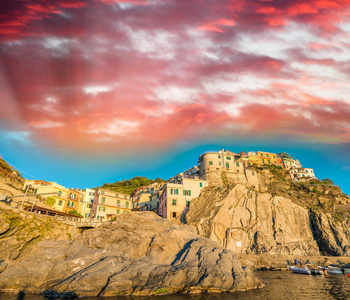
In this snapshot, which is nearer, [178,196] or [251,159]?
[178,196]

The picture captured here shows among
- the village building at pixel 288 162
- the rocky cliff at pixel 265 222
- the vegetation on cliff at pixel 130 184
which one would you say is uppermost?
the village building at pixel 288 162

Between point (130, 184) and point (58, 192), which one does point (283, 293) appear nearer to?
point (58, 192)

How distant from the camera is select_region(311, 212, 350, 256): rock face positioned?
60091 mm

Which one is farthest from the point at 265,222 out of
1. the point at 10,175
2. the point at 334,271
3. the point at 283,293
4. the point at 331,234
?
the point at 10,175

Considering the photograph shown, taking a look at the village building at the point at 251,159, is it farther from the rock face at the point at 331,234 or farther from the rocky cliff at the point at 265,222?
the rock face at the point at 331,234

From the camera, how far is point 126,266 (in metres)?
29.6

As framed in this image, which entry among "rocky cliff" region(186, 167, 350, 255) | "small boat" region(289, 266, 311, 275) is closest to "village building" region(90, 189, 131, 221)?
"rocky cliff" region(186, 167, 350, 255)

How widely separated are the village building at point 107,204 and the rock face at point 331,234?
5731cm

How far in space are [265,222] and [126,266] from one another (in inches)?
1733

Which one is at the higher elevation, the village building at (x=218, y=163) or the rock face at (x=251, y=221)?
the village building at (x=218, y=163)

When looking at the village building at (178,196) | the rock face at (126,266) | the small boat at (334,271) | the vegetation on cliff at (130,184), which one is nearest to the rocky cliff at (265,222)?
the village building at (178,196)

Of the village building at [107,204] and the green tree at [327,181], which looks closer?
the village building at [107,204]

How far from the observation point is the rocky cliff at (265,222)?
55375 millimetres

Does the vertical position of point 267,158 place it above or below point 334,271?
above
